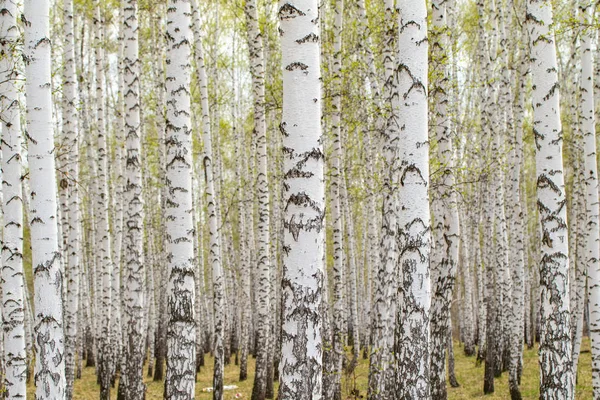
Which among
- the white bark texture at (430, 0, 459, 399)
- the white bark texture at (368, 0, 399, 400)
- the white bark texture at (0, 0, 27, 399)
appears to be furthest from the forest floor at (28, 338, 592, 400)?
the white bark texture at (0, 0, 27, 399)

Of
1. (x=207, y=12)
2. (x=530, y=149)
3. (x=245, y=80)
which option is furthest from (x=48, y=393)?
(x=530, y=149)

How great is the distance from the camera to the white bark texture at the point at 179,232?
6.18 meters

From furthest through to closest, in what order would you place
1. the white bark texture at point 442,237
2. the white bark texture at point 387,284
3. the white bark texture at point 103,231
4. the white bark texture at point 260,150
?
the white bark texture at point 103,231 < the white bark texture at point 260,150 < the white bark texture at point 387,284 < the white bark texture at point 442,237

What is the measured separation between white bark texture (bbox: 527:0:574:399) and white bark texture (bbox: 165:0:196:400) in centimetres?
404

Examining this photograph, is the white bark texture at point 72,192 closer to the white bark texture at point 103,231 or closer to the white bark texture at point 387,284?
the white bark texture at point 103,231

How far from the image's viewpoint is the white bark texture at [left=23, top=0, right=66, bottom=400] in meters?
5.52

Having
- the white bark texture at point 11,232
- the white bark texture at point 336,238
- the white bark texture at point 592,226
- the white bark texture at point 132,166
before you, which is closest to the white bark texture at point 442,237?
the white bark texture at point 336,238

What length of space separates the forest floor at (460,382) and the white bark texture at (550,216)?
4618mm

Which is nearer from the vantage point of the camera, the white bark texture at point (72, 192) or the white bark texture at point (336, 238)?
the white bark texture at point (336, 238)

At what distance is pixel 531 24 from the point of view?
6.51m

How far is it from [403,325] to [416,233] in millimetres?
919

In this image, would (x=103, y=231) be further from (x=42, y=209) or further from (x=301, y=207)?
(x=301, y=207)

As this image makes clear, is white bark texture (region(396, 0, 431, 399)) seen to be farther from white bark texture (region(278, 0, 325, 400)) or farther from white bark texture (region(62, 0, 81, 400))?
white bark texture (region(62, 0, 81, 400))

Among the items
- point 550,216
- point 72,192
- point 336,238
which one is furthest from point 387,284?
point 72,192
